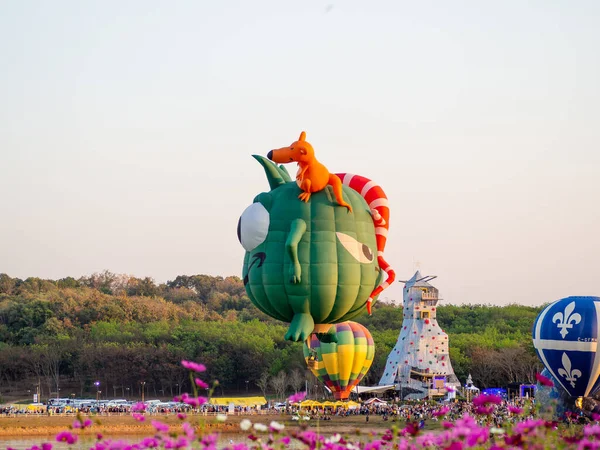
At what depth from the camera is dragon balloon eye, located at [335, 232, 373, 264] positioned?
94.6 feet

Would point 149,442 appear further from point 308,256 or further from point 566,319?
point 566,319

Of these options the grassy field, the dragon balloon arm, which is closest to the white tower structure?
the grassy field

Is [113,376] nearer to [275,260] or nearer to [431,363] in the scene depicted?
[431,363]

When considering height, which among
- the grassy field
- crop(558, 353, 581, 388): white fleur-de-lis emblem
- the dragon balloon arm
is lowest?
the grassy field

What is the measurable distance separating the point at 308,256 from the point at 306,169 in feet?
7.73

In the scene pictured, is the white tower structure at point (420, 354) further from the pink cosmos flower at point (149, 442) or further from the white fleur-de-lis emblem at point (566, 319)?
the pink cosmos flower at point (149, 442)

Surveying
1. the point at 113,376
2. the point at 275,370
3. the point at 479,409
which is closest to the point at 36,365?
the point at 113,376

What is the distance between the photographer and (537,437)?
303 inches

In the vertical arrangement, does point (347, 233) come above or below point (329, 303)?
above

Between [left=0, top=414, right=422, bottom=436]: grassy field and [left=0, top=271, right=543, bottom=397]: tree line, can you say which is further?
[left=0, top=271, right=543, bottom=397]: tree line

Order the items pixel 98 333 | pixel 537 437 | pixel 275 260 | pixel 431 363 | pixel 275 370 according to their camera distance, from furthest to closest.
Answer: pixel 98 333, pixel 275 370, pixel 431 363, pixel 275 260, pixel 537 437

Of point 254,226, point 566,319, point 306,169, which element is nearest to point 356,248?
point 306,169

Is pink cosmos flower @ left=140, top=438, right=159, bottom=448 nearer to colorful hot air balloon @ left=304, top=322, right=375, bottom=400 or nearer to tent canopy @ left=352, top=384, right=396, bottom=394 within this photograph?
colorful hot air balloon @ left=304, top=322, right=375, bottom=400

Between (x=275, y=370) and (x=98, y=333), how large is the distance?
1563 centimetres
